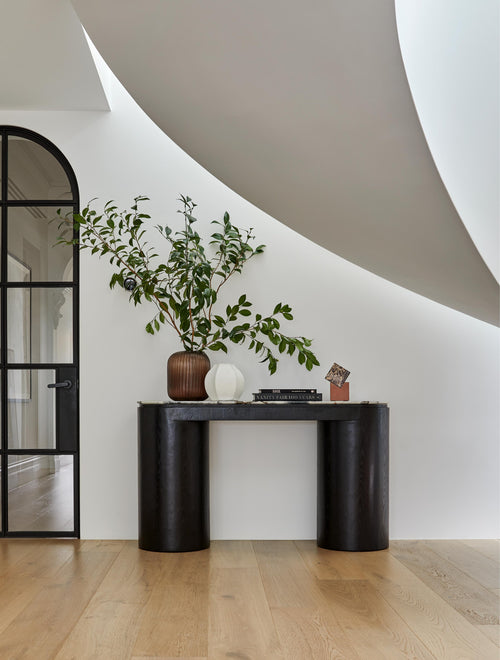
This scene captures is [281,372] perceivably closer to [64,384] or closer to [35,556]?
[64,384]

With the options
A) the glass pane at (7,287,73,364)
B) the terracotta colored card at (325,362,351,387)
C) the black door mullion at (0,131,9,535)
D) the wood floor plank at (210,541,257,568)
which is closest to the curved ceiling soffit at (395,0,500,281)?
the terracotta colored card at (325,362,351,387)

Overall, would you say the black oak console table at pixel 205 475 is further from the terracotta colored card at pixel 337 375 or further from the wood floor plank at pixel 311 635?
the wood floor plank at pixel 311 635

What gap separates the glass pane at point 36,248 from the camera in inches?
176

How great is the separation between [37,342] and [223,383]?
3.93 feet

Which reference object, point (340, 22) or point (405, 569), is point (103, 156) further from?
point (405, 569)

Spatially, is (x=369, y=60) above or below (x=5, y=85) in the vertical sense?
below

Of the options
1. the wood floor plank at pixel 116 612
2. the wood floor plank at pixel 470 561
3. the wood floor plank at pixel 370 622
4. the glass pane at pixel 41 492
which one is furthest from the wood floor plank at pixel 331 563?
the glass pane at pixel 41 492

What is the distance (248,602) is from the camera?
3.01 m

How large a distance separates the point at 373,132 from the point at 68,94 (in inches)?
74.4

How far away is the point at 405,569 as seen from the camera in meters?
3.58

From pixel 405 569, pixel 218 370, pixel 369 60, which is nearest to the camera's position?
pixel 369 60

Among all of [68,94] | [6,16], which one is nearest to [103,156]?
[68,94]

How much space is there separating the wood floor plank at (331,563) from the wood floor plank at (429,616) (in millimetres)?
61

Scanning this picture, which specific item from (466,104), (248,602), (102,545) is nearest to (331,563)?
(248,602)
